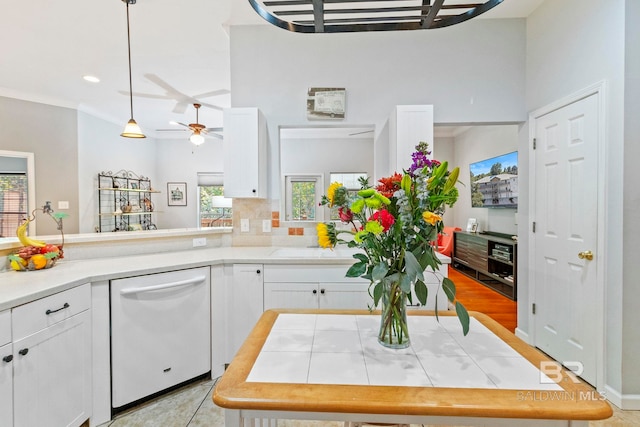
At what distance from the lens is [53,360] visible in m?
1.46

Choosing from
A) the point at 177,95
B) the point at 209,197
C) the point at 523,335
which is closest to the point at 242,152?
the point at 177,95

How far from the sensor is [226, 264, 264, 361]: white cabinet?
2180 mm

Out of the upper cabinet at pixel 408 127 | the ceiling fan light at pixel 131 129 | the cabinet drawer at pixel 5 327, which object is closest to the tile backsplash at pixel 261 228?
the upper cabinet at pixel 408 127

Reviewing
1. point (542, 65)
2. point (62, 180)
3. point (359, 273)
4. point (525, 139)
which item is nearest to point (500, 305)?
point (525, 139)

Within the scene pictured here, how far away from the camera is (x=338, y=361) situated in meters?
0.87

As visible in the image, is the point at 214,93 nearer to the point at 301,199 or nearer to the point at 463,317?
the point at 301,199

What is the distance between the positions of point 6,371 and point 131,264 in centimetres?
78

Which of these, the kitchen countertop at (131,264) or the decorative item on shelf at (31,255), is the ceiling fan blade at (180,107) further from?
the decorative item on shelf at (31,255)

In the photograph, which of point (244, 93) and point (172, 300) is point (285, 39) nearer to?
point (244, 93)

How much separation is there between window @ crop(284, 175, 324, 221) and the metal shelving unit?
3817 mm

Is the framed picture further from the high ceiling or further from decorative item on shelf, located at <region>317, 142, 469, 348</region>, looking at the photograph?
decorative item on shelf, located at <region>317, 142, 469, 348</region>

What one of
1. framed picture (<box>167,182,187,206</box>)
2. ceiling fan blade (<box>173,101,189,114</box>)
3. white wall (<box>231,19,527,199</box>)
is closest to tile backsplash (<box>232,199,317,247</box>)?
white wall (<box>231,19,527,199</box>)

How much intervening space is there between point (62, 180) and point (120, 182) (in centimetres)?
112

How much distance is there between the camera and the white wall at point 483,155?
4211 millimetres
